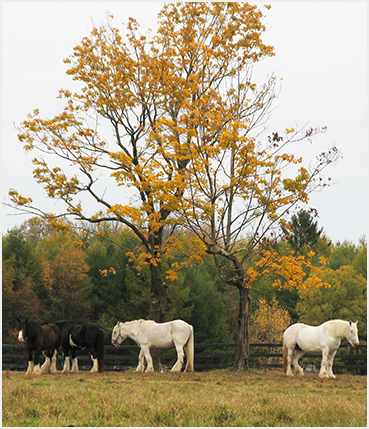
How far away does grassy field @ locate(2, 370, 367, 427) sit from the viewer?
323 inches

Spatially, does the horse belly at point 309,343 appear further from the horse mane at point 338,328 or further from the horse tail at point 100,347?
the horse tail at point 100,347

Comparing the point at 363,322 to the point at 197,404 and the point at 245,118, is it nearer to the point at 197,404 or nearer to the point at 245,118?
the point at 245,118

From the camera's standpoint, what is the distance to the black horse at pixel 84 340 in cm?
1534

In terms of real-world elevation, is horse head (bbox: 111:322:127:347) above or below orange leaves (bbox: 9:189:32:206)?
below

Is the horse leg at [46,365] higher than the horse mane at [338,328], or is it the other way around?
the horse mane at [338,328]

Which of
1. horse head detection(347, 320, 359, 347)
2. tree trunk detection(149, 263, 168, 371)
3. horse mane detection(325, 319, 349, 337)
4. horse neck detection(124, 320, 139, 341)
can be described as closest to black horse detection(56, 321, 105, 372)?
horse neck detection(124, 320, 139, 341)

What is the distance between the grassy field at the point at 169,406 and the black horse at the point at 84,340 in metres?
3.49

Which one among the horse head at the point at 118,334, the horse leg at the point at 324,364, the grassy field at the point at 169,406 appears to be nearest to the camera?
the grassy field at the point at 169,406

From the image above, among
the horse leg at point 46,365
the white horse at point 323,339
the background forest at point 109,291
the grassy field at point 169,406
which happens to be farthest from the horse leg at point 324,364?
the background forest at point 109,291

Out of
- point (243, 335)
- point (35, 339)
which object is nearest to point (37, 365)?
point (35, 339)

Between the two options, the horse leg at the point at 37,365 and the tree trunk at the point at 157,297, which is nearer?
the horse leg at the point at 37,365

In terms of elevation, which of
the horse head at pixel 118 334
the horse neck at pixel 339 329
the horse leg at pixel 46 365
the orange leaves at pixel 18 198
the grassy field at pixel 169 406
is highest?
the orange leaves at pixel 18 198

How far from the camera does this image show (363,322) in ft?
119

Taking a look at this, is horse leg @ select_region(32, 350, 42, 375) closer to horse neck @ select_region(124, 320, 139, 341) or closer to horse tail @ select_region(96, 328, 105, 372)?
horse tail @ select_region(96, 328, 105, 372)
